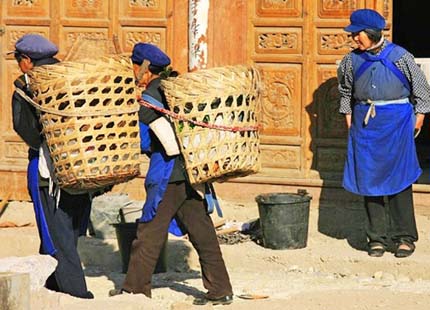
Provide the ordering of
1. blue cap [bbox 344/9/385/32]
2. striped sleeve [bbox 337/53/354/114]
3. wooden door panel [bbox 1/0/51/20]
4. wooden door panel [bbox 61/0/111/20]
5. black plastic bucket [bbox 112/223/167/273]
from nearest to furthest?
black plastic bucket [bbox 112/223/167/273] < blue cap [bbox 344/9/385/32] < striped sleeve [bbox 337/53/354/114] < wooden door panel [bbox 61/0/111/20] < wooden door panel [bbox 1/0/51/20]

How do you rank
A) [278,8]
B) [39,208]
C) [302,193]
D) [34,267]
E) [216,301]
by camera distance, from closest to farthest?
[34,267]
[39,208]
[216,301]
[302,193]
[278,8]

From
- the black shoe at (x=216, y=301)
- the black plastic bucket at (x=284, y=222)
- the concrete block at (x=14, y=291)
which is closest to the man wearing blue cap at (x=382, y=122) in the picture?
the black plastic bucket at (x=284, y=222)

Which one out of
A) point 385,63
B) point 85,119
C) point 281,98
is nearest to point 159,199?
point 85,119

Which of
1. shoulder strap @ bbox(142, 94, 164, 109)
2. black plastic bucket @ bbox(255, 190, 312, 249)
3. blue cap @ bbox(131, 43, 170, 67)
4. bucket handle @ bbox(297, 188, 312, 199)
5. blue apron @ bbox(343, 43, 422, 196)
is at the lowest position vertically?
black plastic bucket @ bbox(255, 190, 312, 249)

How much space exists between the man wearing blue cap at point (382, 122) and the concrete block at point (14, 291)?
4.39 meters

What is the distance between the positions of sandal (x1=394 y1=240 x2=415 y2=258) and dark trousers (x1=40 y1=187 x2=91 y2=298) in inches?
112

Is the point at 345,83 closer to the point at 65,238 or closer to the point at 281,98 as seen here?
the point at 281,98

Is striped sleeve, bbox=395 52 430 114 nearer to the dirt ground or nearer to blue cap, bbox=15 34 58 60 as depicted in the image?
the dirt ground

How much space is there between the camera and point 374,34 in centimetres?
1105

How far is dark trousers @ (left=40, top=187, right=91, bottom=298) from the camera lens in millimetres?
9289

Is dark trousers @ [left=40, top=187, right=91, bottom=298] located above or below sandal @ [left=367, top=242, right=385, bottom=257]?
above

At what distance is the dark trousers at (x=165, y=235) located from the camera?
9.40 metres

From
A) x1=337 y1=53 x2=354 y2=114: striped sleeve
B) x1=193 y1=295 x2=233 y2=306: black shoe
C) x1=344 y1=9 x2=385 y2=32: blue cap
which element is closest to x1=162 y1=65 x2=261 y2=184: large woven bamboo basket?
x1=193 y1=295 x2=233 y2=306: black shoe

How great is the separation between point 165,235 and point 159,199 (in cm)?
28
